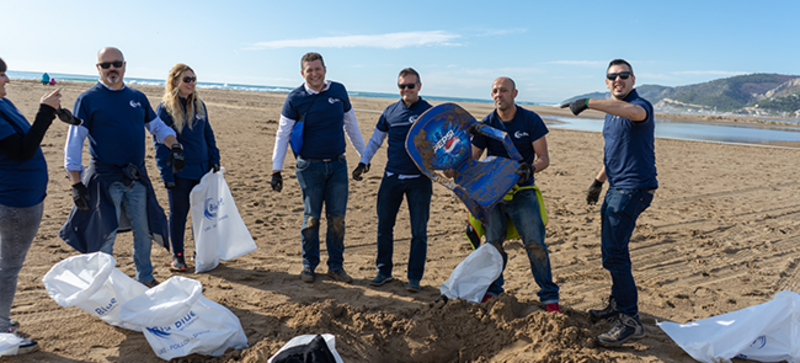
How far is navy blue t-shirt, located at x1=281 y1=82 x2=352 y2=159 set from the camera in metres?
3.99

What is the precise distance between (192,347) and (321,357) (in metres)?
0.95

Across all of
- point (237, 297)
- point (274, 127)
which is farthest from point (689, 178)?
point (274, 127)

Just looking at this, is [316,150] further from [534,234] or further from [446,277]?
[534,234]

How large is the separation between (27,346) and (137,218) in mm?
1202

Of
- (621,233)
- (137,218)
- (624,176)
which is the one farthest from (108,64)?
(621,233)

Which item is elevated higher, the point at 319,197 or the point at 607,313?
the point at 319,197

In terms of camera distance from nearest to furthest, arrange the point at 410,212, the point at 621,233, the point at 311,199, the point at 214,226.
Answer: the point at 621,233 → the point at 410,212 → the point at 311,199 → the point at 214,226

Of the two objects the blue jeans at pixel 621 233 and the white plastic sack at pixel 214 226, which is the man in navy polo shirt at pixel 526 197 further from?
the white plastic sack at pixel 214 226

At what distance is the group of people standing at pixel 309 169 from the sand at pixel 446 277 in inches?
10.8

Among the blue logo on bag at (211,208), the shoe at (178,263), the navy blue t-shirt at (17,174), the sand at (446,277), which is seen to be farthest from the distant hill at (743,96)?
the navy blue t-shirt at (17,174)

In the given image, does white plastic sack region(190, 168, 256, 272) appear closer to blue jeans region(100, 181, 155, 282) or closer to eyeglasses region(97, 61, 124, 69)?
blue jeans region(100, 181, 155, 282)

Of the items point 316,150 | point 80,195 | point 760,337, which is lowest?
point 760,337

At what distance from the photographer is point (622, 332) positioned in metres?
3.01

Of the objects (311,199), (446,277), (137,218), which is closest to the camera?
(137,218)
